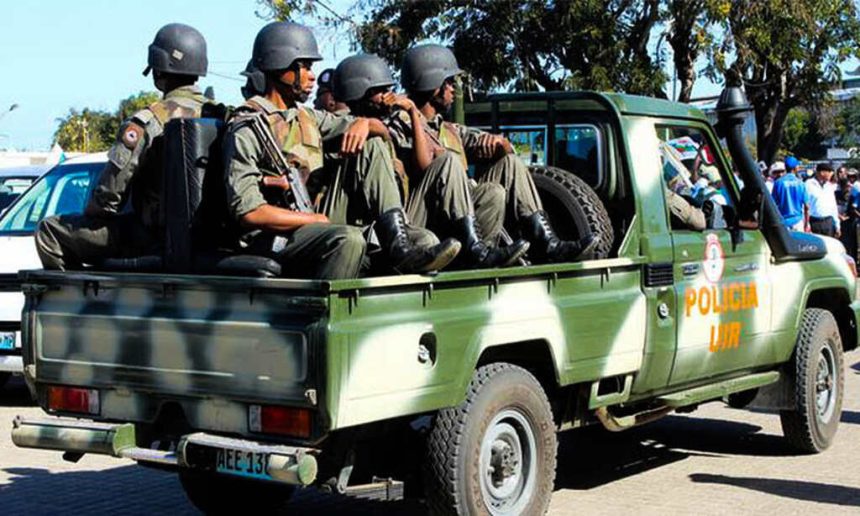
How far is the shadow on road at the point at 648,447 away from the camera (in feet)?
28.0

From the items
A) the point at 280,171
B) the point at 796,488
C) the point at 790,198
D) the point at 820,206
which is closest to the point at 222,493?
the point at 280,171

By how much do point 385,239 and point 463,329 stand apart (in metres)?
0.57

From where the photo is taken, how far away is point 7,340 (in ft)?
35.7

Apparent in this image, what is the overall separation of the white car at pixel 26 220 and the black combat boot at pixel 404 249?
550 centimetres

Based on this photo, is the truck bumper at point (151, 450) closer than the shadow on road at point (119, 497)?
Yes

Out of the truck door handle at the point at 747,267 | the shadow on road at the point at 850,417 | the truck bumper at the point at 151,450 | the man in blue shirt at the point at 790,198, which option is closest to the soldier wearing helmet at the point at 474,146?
the truck door handle at the point at 747,267

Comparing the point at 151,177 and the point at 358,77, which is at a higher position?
the point at 358,77

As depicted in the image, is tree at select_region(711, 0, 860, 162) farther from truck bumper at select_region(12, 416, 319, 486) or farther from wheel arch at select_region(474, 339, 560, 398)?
truck bumper at select_region(12, 416, 319, 486)

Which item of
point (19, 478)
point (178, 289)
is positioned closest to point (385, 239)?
point (178, 289)

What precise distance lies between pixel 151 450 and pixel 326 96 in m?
3.18

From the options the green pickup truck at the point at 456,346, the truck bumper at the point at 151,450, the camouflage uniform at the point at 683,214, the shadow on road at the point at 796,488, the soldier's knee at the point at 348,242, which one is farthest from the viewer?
the camouflage uniform at the point at 683,214

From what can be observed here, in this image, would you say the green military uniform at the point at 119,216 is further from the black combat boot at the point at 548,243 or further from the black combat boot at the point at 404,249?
the black combat boot at the point at 548,243

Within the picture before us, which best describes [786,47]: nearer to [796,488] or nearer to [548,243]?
[796,488]

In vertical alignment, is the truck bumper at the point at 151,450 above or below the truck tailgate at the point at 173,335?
below
